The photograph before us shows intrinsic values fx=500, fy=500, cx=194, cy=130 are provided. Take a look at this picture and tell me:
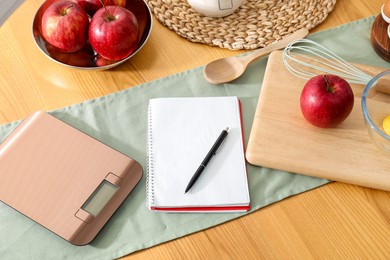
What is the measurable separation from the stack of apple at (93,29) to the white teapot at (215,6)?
15 cm

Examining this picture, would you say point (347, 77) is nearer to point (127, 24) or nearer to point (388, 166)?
point (388, 166)

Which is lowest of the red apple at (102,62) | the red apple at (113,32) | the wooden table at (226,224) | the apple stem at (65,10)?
the wooden table at (226,224)

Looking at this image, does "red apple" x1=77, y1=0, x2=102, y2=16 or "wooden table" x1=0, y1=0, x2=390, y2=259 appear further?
"red apple" x1=77, y1=0, x2=102, y2=16

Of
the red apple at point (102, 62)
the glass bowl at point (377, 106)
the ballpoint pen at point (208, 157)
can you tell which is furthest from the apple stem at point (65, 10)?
the glass bowl at point (377, 106)

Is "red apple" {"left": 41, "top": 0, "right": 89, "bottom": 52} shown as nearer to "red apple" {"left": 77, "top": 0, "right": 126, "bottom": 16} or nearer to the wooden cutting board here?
"red apple" {"left": 77, "top": 0, "right": 126, "bottom": 16}

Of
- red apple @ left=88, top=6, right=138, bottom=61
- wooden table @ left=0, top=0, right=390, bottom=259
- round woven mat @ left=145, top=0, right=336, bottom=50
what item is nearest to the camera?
wooden table @ left=0, top=0, right=390, bottom=259

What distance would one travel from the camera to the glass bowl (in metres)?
0.84

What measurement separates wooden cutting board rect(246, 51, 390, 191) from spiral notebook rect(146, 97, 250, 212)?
A: 4 centimetres

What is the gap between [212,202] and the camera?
2.65ft

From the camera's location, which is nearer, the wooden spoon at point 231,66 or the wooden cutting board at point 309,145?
the wooden cutting board at point 309,145

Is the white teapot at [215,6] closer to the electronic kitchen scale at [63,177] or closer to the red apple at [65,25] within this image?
the red apple at [65,25]

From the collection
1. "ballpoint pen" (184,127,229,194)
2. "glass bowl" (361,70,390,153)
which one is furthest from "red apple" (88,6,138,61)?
"glass bowl" (361,70,390,153)

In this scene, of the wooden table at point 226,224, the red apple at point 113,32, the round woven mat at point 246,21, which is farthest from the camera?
the round woven mat at point 246,21

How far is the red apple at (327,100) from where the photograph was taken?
829 millimetres
